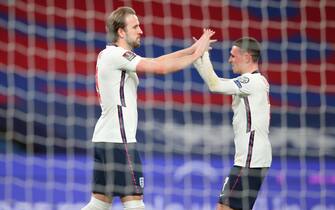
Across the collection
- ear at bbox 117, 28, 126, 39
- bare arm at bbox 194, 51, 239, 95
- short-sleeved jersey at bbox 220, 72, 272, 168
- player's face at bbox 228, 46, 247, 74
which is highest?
ear at bbox 117, 28, 126, 39

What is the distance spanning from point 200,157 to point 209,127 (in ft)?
1.48

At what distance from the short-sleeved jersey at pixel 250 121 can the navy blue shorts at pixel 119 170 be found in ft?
2.79

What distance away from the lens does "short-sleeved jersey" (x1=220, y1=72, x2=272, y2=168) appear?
210 inches

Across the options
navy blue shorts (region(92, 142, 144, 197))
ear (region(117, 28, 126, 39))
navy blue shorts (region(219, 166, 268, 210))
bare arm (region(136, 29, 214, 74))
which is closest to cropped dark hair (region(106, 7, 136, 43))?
ear (region(117, 28, 126, 39))

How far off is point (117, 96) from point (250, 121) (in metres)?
0.98

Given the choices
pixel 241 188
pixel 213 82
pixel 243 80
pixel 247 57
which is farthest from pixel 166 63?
pixel 241 188

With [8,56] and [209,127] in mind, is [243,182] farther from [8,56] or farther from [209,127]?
[8,56]

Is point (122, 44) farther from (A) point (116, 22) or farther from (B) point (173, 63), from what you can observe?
(B) point (173, 63)

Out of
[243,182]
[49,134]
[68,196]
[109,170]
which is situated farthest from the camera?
[49,134]

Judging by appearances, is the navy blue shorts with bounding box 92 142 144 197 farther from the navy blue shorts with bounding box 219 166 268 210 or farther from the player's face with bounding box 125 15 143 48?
the navy blue shorts with bounding box 219 166 268 210

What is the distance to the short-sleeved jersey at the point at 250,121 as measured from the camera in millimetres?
5344

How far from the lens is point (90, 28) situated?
8.05 meters

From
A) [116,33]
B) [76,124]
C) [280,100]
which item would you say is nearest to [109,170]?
[116,33]

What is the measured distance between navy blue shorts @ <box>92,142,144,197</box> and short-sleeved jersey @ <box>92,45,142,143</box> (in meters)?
0.05
